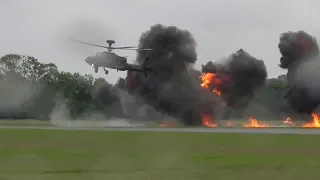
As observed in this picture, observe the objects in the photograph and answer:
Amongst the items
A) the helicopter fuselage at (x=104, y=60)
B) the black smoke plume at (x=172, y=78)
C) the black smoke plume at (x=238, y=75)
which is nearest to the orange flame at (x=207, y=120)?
the black smoke plume at (x=172, y=78)

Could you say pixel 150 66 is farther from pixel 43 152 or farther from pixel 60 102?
pixel 43 152

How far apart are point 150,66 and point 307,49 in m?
27.6

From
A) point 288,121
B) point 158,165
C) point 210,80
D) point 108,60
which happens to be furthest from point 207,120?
point 158,165

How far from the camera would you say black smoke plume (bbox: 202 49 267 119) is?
90125mm

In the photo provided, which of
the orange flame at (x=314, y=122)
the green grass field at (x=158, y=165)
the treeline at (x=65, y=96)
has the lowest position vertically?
the green grass field at (x=158, y=165)

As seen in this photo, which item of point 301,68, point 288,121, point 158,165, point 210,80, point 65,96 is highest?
→ point 301,68

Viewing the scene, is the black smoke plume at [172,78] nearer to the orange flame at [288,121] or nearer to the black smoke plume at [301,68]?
the orange flame at [288,121]

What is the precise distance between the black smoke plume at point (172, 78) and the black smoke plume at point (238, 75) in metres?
3.51

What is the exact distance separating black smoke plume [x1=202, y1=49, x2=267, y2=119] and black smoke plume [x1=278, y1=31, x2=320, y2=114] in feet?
14.9

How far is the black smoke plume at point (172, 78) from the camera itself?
9275 centimetres

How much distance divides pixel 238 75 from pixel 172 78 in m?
12.2

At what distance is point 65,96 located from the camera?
112m

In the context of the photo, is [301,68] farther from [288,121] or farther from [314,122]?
[288,121]

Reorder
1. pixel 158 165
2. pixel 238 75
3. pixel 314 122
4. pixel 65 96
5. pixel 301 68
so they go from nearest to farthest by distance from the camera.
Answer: pixel 158 165
pixel 314 122
pixel 301 68
pixel 238 75
pixel 65 96
